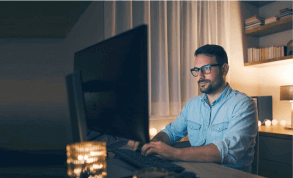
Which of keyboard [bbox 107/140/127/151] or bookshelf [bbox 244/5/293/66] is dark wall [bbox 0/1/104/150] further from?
bookshelf [bbox 244/5/293/66]

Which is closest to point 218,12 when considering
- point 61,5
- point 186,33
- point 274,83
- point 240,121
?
point 186,33

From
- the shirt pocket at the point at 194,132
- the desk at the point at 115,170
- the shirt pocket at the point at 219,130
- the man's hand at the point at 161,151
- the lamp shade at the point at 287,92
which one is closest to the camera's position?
the desk at the point at 115,170

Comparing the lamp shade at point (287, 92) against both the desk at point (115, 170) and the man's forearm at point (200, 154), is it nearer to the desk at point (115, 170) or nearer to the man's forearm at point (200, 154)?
the man's forearm at point (200, 154)

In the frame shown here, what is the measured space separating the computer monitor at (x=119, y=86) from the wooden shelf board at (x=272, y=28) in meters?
2.75

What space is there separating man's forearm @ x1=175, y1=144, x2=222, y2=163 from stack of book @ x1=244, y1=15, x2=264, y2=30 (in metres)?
2.58

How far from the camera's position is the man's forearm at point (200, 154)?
3.10 feet

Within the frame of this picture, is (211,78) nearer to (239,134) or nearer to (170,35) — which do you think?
(239,134)

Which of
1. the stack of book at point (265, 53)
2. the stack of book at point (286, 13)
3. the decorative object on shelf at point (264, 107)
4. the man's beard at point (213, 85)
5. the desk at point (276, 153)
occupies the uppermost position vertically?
the stack of book at point (286, 13)

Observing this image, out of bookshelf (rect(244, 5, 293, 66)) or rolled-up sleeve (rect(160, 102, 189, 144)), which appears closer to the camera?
rolled-up sleeve (rect(160, 102, 189, 144))

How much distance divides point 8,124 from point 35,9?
34 centimetres

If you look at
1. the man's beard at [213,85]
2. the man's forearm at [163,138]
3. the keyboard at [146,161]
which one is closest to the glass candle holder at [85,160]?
the keyboard at [146,161]

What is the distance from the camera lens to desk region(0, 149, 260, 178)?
53cm

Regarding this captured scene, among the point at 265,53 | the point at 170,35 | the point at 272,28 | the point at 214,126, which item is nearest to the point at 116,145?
the point at 214,126

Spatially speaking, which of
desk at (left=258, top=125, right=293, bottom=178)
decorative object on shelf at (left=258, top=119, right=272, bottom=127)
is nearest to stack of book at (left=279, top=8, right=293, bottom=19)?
decorative object on shelf at (left=258, top=119, right=272, bottom=127)
